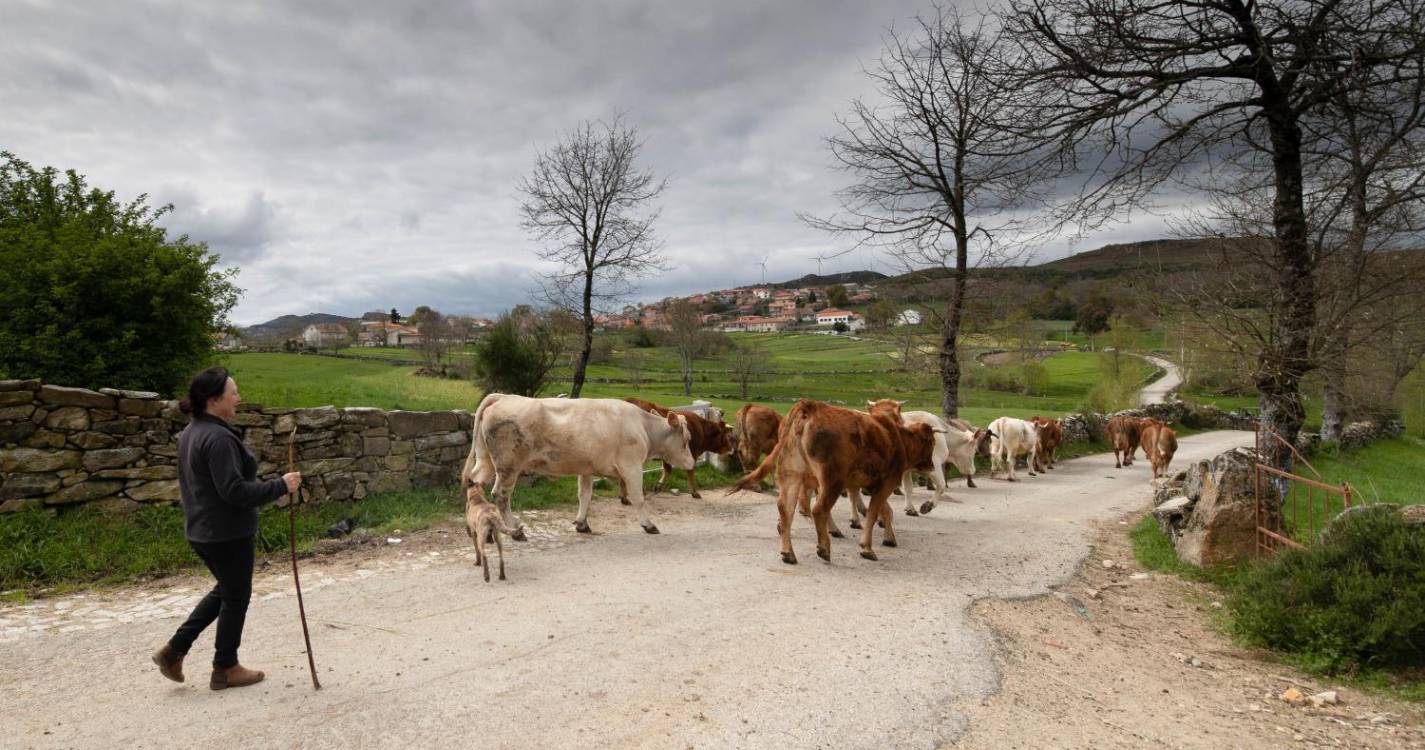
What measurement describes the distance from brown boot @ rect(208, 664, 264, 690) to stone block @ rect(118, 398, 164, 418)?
16.3 ft

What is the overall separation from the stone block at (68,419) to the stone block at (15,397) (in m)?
0.24

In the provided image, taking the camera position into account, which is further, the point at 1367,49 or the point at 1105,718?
the point at 1367,49

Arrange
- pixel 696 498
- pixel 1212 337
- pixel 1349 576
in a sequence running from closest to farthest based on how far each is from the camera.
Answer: pixel 1349 576, pixel 1212 337, pixel 696 498

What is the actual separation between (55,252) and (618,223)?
14.0 m

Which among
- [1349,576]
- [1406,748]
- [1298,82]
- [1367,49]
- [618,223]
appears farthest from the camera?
[618,223]

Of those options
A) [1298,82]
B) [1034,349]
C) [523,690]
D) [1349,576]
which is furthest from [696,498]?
[1034,349]

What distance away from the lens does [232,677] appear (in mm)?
4398

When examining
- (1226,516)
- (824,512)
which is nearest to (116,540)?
(824,512)

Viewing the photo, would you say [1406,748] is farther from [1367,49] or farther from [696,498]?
[696,498]

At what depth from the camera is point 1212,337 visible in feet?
27.9

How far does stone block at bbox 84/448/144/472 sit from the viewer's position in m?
7.45

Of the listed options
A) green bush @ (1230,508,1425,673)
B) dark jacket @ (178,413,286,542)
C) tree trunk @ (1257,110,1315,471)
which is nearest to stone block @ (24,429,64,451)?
dark jacket @ (178,413,286,542)

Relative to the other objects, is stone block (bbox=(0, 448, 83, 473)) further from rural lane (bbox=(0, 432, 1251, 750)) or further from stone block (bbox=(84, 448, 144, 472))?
rural lane (bbox=(0, 432, 1251, 750))

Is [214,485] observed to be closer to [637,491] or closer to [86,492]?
[86,492]
